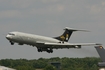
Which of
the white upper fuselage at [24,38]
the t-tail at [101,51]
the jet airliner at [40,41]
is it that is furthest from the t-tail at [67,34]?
the t-tail at [101,51]

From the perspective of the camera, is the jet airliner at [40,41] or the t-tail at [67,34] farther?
the t-tail at [67,34]

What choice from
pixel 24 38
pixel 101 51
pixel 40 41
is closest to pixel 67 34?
pixel 40 41

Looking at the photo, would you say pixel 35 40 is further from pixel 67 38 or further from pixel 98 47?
pixel 98 47

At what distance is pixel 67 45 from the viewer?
158 m

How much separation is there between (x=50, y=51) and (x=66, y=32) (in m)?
15.1

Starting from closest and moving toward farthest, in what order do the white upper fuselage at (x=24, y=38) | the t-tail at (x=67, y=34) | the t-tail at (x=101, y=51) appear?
the t-tail at (x=101, y=51)
the white upper fuselage at (x=24, y=38)
the t-tail at (x=67, y=34)

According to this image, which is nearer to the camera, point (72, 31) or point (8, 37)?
point (8, 37)

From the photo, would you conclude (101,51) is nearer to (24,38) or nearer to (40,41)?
(24,38)

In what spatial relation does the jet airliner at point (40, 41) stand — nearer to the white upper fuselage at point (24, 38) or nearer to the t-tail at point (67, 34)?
the white upper fuselage at point (24, 38)

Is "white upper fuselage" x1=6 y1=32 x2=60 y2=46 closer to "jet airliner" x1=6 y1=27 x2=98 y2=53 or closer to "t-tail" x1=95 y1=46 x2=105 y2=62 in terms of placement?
"jet airliner" x1=6 y1=27 x2=98 y2=53

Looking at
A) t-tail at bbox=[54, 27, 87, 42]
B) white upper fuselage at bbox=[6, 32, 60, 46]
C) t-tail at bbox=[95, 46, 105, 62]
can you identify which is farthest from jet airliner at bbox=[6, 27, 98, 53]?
t-tail at bbox=[95, 46, 105, 62]

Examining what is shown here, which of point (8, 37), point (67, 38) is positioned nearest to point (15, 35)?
point (8, 37)

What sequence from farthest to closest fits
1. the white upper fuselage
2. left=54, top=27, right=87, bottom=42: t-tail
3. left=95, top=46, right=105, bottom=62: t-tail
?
left=54, top=27, right=87, bottom=42: t-tail
the white upper fuselage
left=95, top=46, right=105, bottom=62: t-tail

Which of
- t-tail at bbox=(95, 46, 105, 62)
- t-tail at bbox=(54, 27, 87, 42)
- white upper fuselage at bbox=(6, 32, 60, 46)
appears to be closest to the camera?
t-tail at bbox=(95, 46, 105, 62)
